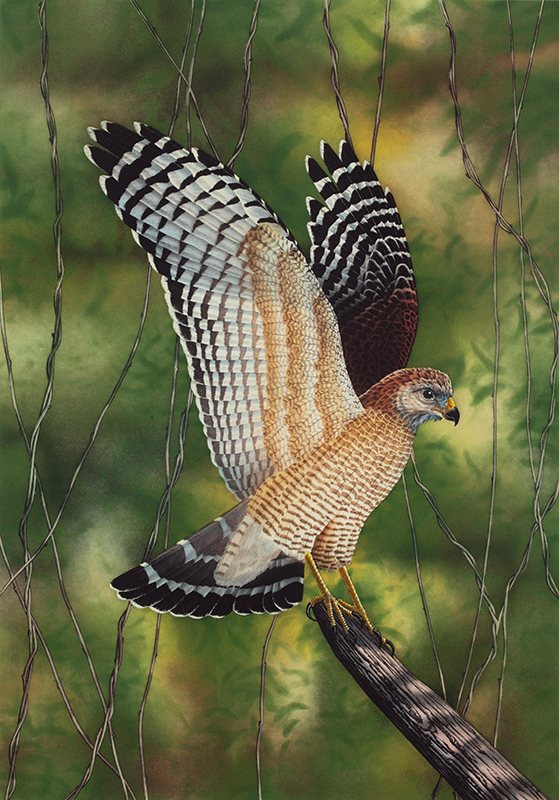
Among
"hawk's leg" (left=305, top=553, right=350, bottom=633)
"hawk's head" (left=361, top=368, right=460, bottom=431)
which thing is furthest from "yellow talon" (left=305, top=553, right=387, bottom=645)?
"hawk's head" (left=361, top=368, right=460, bottom=431)

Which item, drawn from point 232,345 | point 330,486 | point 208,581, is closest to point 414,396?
point 330,486

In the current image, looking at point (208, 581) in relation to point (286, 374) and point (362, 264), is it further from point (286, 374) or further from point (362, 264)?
point (362, 264)

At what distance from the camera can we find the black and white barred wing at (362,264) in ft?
4.43

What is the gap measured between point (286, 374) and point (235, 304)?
0.19 metres

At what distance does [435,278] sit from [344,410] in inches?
17.5

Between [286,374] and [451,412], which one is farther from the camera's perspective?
[451,412]

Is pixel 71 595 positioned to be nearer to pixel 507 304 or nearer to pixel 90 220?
pixel 90 220

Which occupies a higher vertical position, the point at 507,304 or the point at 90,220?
the point at 90,220

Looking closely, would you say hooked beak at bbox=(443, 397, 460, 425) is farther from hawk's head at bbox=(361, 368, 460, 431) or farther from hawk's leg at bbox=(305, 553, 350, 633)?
hawk's leg at bbox=(305, 553, 350, 633)

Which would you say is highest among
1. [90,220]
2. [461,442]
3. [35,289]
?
[90,220]

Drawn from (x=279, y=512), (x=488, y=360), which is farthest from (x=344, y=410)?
(x=488, y=360)

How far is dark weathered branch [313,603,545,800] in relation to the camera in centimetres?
117

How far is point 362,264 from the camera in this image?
4.50 ft

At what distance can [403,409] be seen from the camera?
135 cm
